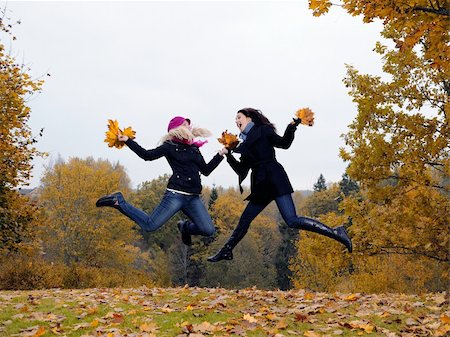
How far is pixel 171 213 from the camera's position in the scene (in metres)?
6.94

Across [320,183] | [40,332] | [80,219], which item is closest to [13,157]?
[40,332]

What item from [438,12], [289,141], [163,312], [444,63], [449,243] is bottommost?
[163,312]

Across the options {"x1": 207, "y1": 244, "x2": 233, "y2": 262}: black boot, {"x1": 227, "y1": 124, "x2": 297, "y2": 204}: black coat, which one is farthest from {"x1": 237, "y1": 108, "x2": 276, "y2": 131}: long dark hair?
{"x1": 207, "y1": 244, "x2": 233, "y2": 262}: black boot

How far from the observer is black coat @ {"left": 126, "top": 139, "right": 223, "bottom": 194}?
6.97m

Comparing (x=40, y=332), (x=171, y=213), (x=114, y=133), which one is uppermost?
(x=114, y=133)

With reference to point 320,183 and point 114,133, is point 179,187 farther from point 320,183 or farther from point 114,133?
point 320,183

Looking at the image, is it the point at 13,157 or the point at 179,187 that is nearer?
the point at 179,187

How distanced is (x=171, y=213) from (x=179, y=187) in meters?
0.38

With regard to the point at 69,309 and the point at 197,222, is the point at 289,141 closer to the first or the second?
the point at 197,222

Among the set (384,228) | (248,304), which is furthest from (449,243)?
(248,304)

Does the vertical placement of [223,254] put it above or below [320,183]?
below

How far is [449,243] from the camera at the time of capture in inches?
417

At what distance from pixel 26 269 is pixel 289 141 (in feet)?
44.4

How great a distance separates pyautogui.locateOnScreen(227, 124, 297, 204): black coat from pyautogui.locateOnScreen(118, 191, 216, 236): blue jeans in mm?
733
